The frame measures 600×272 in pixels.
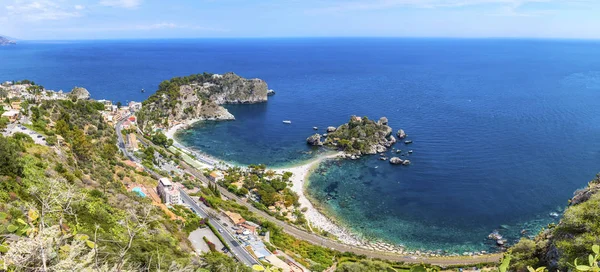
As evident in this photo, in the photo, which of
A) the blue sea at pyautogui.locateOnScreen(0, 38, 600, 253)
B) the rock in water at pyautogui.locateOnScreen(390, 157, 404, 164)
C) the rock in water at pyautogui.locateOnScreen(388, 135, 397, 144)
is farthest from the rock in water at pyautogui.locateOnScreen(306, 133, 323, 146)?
the rock in water at pyautogui.locateOnScreen(390, 157, 404, 164)

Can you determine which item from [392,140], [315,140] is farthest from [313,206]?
[392,140]

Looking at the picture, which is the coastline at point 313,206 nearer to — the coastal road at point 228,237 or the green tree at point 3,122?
the coastal road at point 228,237

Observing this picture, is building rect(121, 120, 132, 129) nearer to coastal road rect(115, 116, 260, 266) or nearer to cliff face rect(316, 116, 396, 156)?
coastal road rect(115, 116, 260, 266)

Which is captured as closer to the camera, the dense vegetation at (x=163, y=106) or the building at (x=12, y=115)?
the building at (x=12, y=115)

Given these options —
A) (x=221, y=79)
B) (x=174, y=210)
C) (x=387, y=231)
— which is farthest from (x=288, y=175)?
(x=221, y=79)

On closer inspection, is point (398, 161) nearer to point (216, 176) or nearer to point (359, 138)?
point (359, 138)

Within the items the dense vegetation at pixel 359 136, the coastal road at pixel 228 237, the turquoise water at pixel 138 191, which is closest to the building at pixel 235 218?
the coastal road at pixel 228 237
